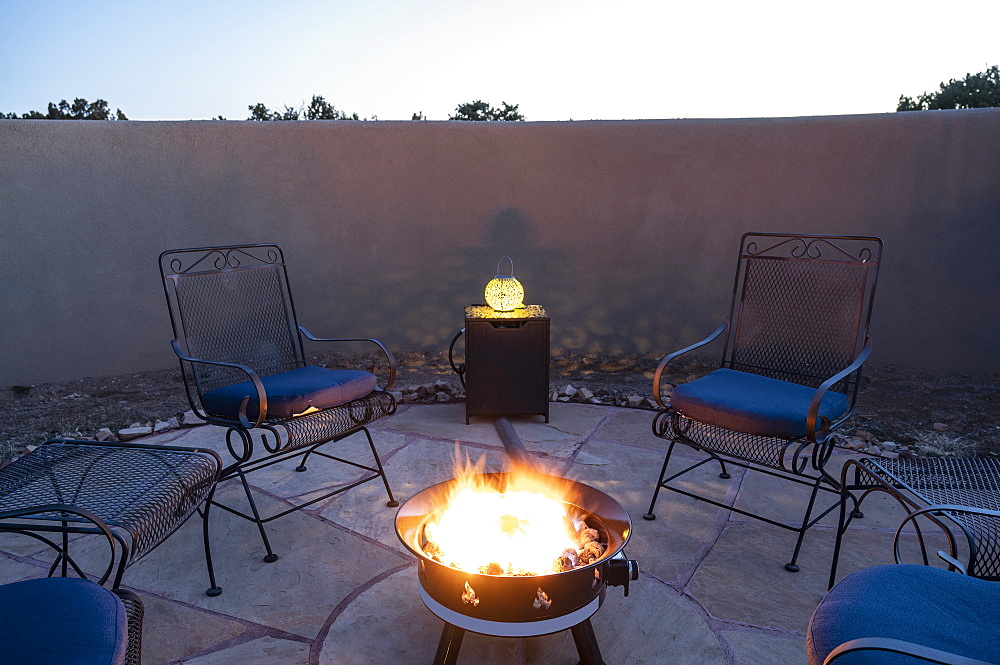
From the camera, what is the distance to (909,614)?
3.78 ft

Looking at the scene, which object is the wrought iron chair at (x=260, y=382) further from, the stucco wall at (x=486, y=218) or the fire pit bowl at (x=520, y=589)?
the stucco wall at (x=486, y=218)

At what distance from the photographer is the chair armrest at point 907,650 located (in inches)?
36.7

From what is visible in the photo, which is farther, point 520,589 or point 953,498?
point 953,498

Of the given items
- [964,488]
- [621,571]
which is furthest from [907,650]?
[964,488]

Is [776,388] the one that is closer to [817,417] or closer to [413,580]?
[817,417]

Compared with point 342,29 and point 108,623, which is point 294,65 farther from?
point 108,623

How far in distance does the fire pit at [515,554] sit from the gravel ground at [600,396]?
238 cm

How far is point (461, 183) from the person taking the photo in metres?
4.98

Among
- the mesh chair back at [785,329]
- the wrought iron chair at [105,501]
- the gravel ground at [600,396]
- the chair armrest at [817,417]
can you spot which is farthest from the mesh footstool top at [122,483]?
the mesh chair back at [785,329]

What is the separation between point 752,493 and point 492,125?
343cm

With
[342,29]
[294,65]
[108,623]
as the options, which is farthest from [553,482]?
[294,65]

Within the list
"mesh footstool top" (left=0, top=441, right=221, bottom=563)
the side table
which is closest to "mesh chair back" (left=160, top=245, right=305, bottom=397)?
"mesh footstool top" (left=0, top=441, right=221, bottom=563)

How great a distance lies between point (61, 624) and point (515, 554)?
3.31 feet

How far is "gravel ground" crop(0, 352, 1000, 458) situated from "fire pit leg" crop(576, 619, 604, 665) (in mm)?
2546
